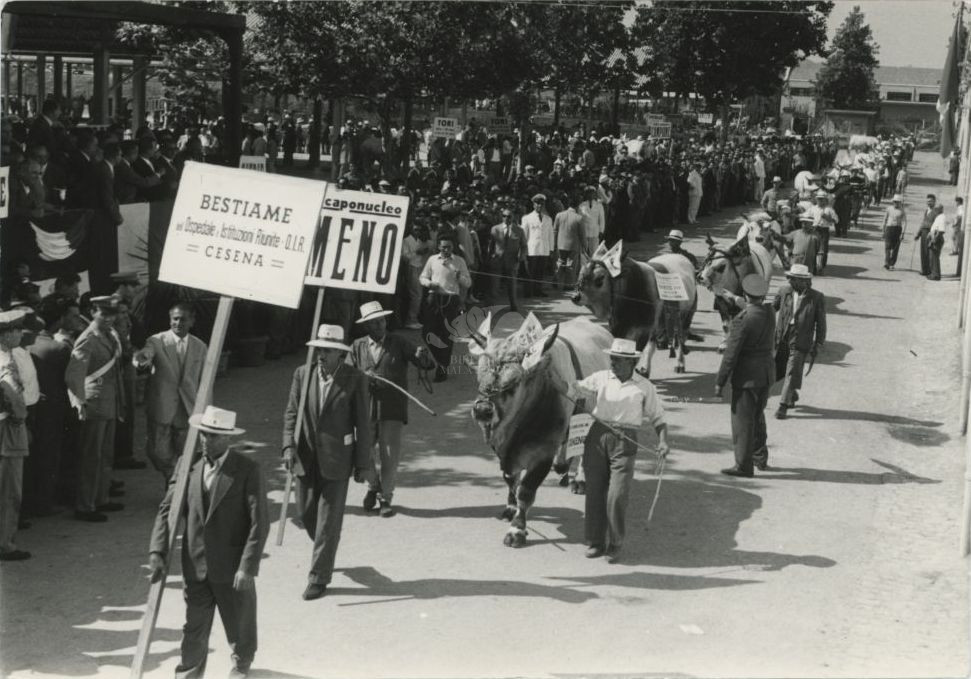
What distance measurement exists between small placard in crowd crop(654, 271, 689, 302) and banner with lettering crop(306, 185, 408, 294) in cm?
634

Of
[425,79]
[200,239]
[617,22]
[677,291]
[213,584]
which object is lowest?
[213,584]

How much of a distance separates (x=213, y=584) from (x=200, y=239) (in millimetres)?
2073

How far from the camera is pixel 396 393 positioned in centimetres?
1107

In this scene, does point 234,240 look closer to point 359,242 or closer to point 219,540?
point 219,540

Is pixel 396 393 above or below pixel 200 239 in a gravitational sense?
below

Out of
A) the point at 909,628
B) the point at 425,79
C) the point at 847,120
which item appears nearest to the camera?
the point at 909,628

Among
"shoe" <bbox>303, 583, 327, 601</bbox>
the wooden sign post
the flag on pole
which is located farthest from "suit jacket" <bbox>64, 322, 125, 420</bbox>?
the flag on pole

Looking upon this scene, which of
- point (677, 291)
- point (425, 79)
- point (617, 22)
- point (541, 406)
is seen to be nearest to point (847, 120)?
point (617, 22)

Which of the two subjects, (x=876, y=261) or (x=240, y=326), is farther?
(x=876, y=261)

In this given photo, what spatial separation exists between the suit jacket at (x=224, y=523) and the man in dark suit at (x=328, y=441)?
1667mm

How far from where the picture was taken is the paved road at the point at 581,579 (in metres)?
8.22

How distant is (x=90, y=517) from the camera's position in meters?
10.6

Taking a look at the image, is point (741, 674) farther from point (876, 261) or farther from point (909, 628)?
point (876, 261)

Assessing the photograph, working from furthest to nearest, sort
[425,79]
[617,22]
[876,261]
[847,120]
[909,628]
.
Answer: [847,120] < [617,22] < [876,261] < [425,79] < [909,628]
